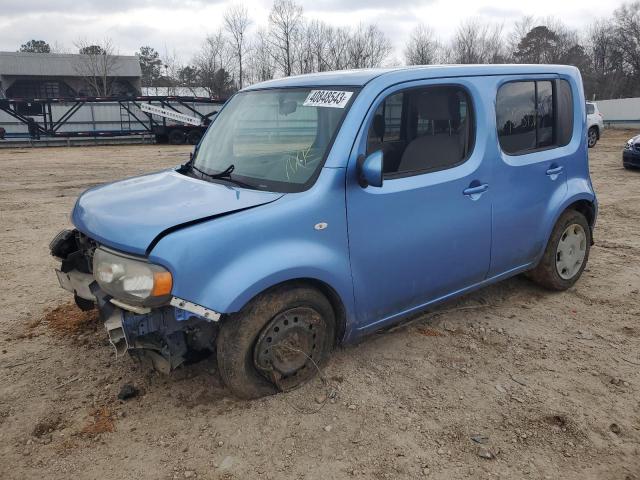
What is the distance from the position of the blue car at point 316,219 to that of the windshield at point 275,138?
0.04ft

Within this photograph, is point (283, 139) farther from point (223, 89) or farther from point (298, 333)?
point (223, 89)

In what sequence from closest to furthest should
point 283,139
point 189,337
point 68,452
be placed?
point 68,452 < point 189,337 < point 283,139

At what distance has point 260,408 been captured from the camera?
9.95ft

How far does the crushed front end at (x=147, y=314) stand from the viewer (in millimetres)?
2598

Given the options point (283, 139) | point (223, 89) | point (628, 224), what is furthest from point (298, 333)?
point (223, 89)

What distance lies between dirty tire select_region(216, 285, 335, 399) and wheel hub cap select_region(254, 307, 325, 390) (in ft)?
0.13

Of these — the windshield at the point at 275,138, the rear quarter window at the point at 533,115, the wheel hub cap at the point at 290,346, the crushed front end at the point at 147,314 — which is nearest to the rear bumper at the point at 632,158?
the rear quarter window at the point at 533,115

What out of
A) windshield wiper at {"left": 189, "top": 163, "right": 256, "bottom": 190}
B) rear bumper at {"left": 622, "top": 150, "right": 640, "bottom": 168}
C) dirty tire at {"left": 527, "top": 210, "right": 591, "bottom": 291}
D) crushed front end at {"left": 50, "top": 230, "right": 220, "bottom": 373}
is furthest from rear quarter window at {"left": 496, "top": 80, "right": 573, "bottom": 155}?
rear bumper at {"left": 622, "top": 150, "right": 640, "bottom": 168}

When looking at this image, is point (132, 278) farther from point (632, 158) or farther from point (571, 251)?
point (632, 158)

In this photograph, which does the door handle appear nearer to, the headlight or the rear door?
the rear door

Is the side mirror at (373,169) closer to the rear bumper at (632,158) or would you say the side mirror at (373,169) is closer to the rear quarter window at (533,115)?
the rear quarter window at (533,115)

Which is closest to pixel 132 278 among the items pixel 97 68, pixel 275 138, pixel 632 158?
pixel 275 138

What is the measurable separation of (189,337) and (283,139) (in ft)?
4.52

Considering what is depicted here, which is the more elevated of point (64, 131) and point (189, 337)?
point (64, 131)
